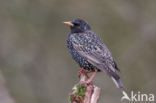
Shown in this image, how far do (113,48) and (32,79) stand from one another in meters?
2.06

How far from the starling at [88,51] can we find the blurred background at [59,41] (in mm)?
2556

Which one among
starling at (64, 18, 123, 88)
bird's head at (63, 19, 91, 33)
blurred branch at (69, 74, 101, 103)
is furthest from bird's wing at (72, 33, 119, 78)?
blurred branch at (69, 74, 101, 103)

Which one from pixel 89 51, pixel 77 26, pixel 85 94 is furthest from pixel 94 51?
pixel 85 94

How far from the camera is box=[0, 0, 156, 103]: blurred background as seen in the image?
469 inches

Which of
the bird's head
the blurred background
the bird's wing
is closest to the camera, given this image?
the bird's wing

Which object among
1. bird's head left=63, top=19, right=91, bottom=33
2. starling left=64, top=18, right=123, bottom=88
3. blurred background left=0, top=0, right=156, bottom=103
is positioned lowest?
blurred background left=0, top=0, right=156, bottom=103

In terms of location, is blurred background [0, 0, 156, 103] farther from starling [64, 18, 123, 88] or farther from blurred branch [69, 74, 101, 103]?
blurred branch [69, 74, 101, 103]

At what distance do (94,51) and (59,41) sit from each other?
163 inches

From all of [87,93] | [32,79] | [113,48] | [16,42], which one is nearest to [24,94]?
[32,79]

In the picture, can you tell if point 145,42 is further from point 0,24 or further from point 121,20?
point 0,24

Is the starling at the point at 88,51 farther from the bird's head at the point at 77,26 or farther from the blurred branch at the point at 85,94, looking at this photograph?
the blurred branch at the point at 85,94

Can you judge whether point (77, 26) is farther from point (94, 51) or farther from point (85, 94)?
point (85, 94)

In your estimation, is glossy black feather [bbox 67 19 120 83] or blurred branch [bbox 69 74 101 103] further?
glossy black feather [bbox 67 19 120 83]

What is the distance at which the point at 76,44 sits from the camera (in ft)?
29.8
